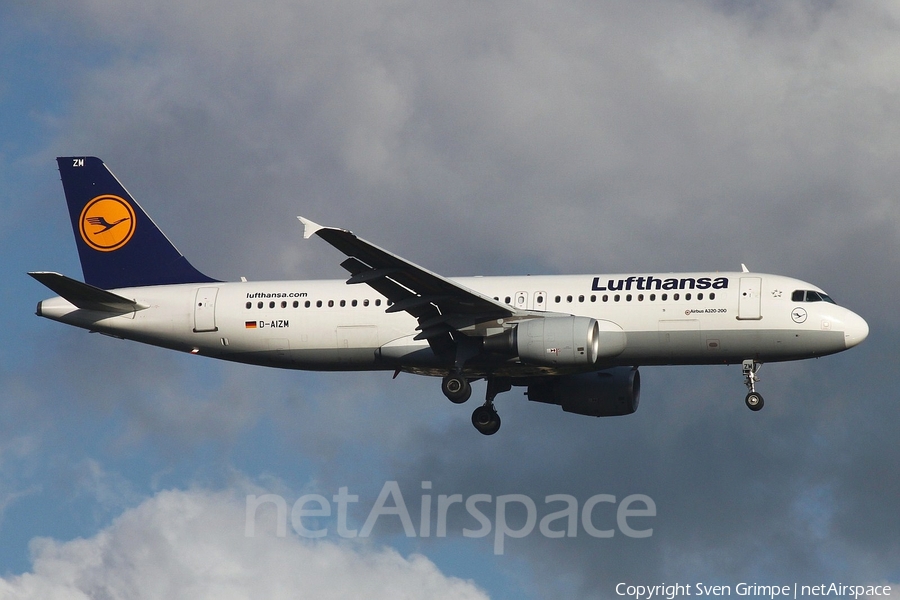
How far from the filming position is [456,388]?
4606 centimetres

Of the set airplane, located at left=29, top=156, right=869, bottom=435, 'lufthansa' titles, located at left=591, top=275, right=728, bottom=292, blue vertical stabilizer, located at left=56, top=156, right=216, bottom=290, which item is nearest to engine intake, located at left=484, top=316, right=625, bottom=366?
airplane, located at left=29, top=156, right=869, bottom=435

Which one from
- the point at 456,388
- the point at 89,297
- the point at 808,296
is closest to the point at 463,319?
the point at 456,388

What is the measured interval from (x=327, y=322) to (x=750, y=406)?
1483cm

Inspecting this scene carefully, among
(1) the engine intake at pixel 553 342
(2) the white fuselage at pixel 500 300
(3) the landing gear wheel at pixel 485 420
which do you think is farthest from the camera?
(3) the landing gear wheel at pixel 485 420

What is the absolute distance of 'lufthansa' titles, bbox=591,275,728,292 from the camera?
4541 centimetres

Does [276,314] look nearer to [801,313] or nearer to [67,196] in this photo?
[67,196]

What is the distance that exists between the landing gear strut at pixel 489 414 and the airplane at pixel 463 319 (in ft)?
0.19

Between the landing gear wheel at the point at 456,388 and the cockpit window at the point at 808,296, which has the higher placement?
the cockpit window at the point at 808,296

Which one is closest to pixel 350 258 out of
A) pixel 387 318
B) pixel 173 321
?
pixel 387 318

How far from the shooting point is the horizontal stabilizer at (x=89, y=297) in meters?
47.3

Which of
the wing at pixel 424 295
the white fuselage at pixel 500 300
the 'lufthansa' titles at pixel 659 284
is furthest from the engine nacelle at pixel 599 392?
the wing at pixel 424 295

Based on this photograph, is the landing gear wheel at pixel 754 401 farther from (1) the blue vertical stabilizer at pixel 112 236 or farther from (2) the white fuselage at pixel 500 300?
(1) the blue vertical stabilizer at pixel 112 236

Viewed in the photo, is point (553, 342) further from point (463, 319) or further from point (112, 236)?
point (112, 236)

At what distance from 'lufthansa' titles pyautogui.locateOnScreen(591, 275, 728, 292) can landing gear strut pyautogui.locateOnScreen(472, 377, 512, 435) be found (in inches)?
236
